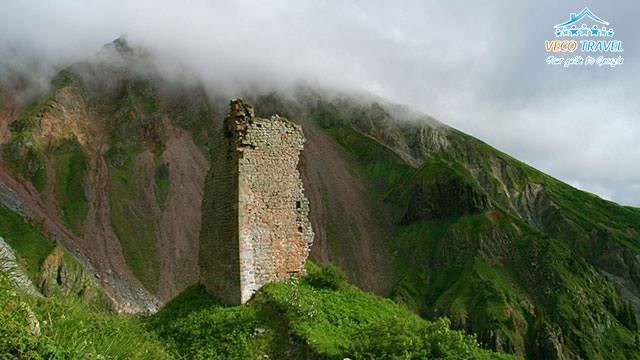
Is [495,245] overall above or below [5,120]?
below

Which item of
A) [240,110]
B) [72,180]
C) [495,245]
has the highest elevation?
[240,110]

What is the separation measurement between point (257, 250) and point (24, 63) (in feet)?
402

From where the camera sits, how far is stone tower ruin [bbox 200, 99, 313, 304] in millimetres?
16859

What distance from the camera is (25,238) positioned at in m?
67.2

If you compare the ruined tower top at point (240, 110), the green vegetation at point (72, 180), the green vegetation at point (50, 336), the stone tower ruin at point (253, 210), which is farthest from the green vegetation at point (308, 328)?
the green vegetation at point (72, 180)

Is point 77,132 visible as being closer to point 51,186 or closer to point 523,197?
point 51,186

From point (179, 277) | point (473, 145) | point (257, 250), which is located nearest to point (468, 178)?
point (473, 145)

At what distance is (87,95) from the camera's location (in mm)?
116125

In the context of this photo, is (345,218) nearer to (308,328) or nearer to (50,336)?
(308,328)

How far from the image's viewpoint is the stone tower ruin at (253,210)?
55.3ft

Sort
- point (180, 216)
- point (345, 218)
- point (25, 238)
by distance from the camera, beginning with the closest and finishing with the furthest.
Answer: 1. point (25, 238)
2. point (180, 216)
3. point (345, 218)

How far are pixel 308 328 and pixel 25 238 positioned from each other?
63396mm

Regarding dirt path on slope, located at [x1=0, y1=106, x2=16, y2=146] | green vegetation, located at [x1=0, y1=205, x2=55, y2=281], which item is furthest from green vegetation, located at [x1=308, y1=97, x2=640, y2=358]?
dirt path on slope, located at [x1=0, y1=106, x2=16, y2=146]

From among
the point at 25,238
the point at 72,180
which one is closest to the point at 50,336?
the point at 25,238
